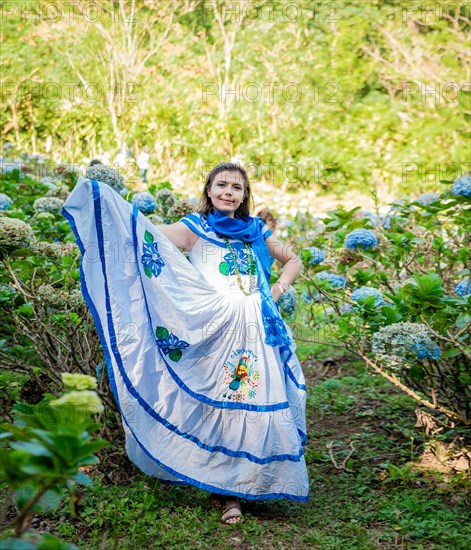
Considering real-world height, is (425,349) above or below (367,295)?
below

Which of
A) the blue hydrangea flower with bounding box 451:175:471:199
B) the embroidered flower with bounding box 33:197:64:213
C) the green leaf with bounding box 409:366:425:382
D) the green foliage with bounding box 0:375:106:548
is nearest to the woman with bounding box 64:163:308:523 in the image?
the green leaf with bounding box 409:366:425:382

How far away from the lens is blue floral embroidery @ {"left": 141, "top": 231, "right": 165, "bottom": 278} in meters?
2.45

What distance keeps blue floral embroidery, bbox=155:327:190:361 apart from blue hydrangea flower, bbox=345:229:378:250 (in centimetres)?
89

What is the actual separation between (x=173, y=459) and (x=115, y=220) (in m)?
0.81

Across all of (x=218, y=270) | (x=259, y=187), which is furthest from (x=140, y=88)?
(x=218, y=270)

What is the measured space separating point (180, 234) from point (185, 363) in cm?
46

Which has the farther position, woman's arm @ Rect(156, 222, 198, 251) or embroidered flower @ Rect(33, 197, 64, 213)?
embroidered flower @ Rect(33, 197, 64, 213)

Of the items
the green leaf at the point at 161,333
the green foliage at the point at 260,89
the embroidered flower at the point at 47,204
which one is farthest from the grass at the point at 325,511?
the green foliage at the point at 260,89

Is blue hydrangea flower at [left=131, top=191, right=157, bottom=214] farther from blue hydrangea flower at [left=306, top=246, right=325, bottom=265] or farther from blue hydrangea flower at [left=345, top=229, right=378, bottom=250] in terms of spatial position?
blue hydrangea flower at [left=345, top=229, right=378, bottom=250]

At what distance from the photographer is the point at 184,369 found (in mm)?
2451

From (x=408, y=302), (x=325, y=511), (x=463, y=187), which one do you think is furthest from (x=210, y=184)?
(x=325, y=511)

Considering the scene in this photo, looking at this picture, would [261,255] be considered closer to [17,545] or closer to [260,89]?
[17,545]

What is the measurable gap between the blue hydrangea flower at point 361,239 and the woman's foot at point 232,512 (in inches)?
44.2

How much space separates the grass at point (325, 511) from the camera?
226 cm
